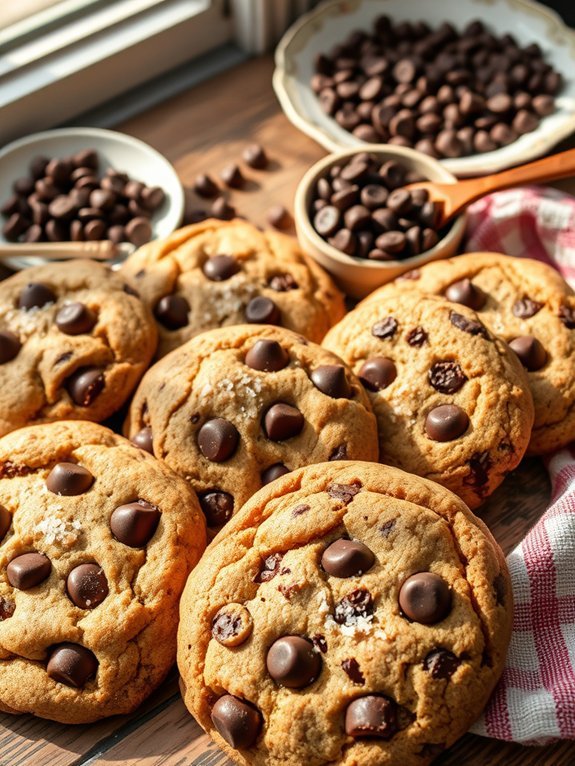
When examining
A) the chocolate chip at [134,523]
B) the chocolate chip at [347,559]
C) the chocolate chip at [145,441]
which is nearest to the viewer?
the chocolate chip at [347,559]

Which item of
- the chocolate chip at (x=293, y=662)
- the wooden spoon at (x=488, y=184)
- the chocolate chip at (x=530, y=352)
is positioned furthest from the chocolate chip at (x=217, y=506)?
the wooden spoon at (x=488, y=184)

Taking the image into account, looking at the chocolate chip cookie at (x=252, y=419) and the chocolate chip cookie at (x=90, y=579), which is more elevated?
the chocolate chip cookie at (x=252, y=419)

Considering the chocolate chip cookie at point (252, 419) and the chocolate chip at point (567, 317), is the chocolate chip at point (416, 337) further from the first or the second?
the chocolate chip at point (567, 317)

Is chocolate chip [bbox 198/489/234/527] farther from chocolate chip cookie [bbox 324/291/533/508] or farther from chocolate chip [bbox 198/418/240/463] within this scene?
chocolate chip cookie [bbox 324/291/533/508]

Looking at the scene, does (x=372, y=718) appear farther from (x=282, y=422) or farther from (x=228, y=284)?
(x=228, y=284)

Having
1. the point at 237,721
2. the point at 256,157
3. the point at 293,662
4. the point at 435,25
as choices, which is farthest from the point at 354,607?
the point at 435,25

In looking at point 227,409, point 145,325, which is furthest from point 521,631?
point 145,325

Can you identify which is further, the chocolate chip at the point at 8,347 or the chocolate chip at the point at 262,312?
the chocolate chip at the point at 262,312
